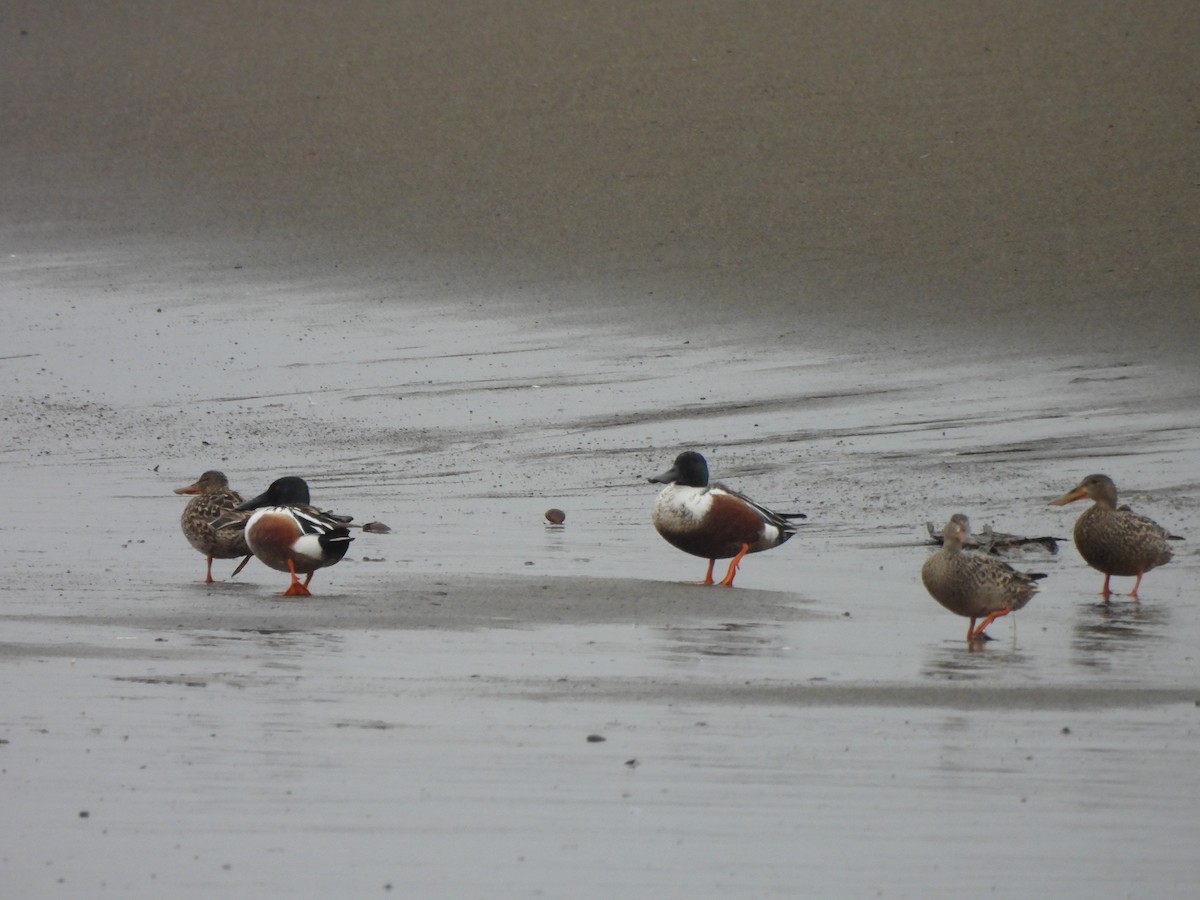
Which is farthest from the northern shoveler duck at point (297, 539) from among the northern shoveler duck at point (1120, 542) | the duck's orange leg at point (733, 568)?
the northern shoveler duck at point (1120, 542)

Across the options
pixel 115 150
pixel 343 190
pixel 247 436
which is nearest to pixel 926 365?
pixel 247 436

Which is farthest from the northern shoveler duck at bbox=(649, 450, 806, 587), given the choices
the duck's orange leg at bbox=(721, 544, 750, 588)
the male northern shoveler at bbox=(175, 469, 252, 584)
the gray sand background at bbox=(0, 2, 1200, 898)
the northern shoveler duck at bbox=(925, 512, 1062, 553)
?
the male northern shoveler at bbox=(175, 469, 252, 584)

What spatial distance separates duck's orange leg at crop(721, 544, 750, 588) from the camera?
33.4 feet

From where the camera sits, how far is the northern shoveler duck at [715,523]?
10430mm

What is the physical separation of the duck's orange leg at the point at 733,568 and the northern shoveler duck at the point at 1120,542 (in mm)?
1573

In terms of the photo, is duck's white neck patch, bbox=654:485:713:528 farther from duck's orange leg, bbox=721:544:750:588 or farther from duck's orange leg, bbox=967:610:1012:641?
duck's orange leg, bbox=967:610:1012:641

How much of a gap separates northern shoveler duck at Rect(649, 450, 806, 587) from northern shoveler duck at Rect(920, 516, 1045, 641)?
151cm

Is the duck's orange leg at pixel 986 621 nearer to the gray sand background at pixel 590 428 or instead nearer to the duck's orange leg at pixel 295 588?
the gray sand background at pixel 590 428

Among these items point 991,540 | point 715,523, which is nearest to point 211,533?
point 715,523

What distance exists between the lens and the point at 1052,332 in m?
15.9

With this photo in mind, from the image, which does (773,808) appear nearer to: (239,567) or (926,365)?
(239,567)

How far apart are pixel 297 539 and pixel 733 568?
2070 mm

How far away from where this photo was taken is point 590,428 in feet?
46.9

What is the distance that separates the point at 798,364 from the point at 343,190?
21.4ft
